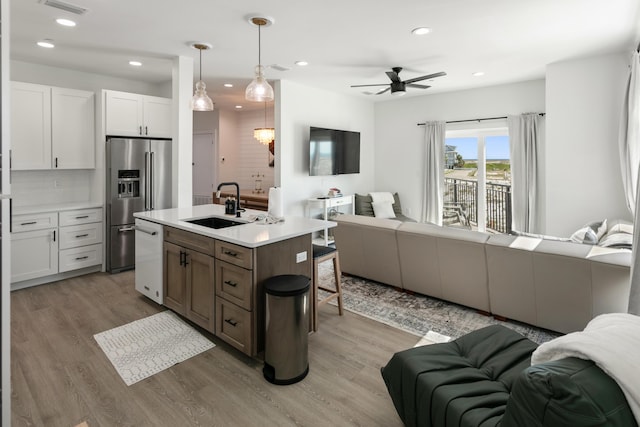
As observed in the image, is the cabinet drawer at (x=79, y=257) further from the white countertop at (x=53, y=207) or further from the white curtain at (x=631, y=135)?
the white curtain at (x=631, y=135)

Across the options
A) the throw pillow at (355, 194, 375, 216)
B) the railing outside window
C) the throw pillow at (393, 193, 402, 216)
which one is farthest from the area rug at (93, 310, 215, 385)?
the railing outside window

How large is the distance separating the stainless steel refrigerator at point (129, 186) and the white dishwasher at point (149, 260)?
1244mm

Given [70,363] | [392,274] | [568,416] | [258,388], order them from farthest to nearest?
1. [392,274]
2. [70,363]
3. [258,388]
4. [568,416]

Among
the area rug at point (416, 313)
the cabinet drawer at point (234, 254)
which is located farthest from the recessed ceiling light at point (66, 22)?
the area rug at point (416, 313)

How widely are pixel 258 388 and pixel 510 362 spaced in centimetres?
147

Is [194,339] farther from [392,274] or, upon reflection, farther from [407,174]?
[407,174]

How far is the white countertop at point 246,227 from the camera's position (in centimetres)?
250

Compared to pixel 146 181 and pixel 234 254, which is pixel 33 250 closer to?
pixel 146 181

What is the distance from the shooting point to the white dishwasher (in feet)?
10.8

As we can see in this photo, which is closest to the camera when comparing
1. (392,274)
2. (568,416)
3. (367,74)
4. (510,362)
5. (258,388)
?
(568,416)

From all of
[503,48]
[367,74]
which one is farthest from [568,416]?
[367,74]

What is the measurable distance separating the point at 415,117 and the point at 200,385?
5.91 meters

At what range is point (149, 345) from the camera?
9.14ft

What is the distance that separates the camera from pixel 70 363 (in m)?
2.53
